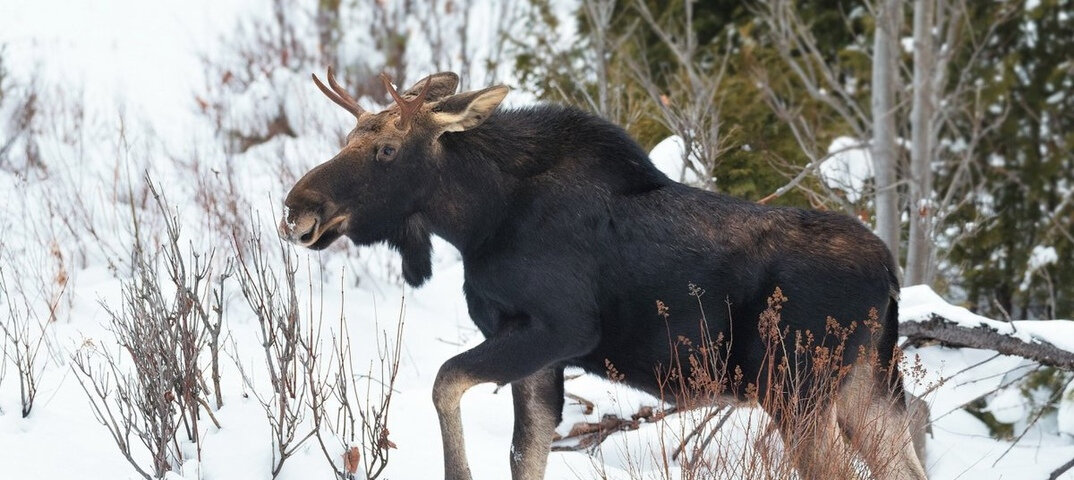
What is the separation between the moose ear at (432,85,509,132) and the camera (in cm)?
475

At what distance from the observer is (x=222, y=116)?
1285 cm

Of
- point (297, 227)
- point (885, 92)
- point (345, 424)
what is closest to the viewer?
point (297, 227)

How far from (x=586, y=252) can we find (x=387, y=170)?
79 cm

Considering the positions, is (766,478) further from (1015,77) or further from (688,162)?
(1015,77)

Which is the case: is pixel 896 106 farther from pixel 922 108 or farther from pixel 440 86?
pixel 440 86

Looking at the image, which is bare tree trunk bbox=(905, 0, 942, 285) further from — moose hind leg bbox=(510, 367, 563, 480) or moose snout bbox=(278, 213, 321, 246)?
moose snout bbox=(278, 213, 321, 246)

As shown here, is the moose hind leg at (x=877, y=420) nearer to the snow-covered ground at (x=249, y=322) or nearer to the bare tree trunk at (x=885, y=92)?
the snow-covered ground at (x=249, y=322)

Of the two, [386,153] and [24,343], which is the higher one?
[386,153]

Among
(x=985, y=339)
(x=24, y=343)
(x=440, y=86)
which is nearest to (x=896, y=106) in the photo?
(x=985, y=339)

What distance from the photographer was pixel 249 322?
8.34 meters

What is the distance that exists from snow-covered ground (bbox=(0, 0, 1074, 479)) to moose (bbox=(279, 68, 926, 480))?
0.28 meters

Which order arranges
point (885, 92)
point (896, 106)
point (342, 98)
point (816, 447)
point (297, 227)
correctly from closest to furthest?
point (816, 447) → point (297, 227) → point (342, 98) → point (896, 106) → point (885, 92)

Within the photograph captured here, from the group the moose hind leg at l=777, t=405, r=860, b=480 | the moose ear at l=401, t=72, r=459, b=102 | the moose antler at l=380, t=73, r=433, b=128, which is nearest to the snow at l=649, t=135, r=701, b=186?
the moose ear at l=401, t=72, r=459, b=102

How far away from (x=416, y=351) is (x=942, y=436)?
3.34 meters
